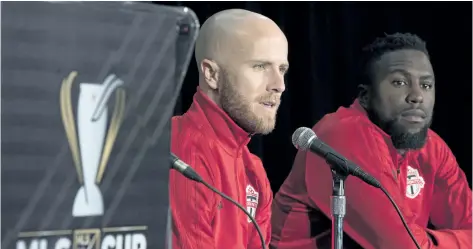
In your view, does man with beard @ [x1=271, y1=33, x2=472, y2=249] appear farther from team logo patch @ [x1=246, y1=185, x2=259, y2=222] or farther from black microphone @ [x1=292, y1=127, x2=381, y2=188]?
black microphone @ [x1=292, y1=127, x2=381, y2=188]

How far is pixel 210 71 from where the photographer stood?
2246mm

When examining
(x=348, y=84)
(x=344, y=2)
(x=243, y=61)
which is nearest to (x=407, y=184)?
(x=348, y=84)

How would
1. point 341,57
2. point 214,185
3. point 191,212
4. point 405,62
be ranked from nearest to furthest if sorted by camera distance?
point 191,212, point 214,185, point 405,62, point 341,57

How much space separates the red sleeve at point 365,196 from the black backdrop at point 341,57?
0.14m

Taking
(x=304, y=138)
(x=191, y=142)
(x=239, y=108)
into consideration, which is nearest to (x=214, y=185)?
(x=191, y=142)

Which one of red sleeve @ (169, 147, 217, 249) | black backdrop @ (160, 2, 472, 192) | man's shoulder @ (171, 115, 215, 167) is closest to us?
red sleeve @ (169, 147, 217, 249)

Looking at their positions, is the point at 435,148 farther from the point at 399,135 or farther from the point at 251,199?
the point at 251,199

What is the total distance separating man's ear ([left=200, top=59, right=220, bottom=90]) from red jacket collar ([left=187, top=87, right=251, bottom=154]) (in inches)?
1.6

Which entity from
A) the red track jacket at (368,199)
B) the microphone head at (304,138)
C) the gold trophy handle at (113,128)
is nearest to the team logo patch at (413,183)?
the red track jacket at (368,199)

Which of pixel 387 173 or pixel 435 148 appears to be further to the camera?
pixel 435 148

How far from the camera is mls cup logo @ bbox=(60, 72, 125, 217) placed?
795 millimetres

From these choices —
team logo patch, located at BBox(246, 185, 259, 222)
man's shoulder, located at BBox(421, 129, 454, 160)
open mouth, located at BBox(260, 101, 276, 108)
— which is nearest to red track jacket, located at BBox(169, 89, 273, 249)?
team logo patch, located at BBox(246, 185, 259, 222)

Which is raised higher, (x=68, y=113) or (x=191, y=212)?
(x=191, y=212)

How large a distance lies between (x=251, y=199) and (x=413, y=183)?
82cm
